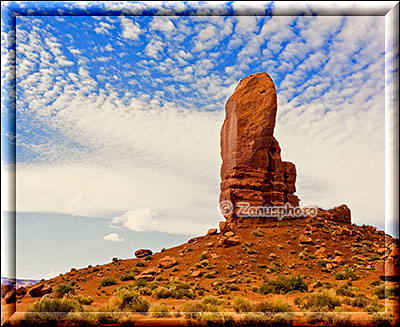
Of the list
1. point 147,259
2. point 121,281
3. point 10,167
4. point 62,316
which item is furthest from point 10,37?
point 147,259

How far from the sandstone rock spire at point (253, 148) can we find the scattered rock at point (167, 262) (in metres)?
8.45

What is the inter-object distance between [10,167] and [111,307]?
5.74m

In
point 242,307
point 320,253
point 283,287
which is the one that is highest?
point 242,307

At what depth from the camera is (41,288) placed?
14727mm

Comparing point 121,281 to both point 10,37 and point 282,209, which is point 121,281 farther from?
point 282,209

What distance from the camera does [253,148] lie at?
29.1 meters

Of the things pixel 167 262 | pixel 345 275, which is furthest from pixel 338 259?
pixel 167 262

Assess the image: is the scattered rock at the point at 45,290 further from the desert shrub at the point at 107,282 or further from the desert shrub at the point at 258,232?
the desert shrub at the point at 258,232

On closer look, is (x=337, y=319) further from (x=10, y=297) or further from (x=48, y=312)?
(x=10, y=297)

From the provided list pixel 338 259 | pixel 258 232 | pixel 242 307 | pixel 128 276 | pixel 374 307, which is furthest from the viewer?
pixel 258 232

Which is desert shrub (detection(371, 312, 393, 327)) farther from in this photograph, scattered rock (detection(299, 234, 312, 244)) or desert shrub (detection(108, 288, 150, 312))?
scattered rock (detection(299, 234, 312, 244))

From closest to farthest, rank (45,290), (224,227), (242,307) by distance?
(242,307) → (45,290) → (224,227)

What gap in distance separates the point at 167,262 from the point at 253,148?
46.4 ft

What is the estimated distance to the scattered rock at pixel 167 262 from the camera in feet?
70.2
